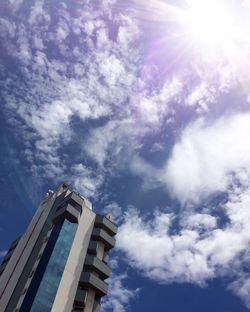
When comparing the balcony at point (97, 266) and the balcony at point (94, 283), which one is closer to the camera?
the balcony at point (94, 283)

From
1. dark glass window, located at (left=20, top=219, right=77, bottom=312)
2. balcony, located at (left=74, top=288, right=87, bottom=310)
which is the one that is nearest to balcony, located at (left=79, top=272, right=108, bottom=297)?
balcony, located at (left=74, top=288, right=87, bottom=310)

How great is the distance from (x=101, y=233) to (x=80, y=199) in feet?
21.2

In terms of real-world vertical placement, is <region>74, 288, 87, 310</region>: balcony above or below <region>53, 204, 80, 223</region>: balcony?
below

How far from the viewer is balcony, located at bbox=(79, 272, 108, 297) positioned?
4600 cm

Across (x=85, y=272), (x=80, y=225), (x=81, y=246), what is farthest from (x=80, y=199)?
(x=85, y=272)

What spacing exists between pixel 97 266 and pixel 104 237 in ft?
17.9

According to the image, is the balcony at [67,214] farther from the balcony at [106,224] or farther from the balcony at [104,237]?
the balcony at [106,224]

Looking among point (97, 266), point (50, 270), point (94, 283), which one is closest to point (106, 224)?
point (97, 266)

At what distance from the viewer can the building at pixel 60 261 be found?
4247cm

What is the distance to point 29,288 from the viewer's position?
140 feet

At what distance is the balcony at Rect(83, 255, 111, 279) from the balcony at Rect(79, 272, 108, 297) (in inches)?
49.0

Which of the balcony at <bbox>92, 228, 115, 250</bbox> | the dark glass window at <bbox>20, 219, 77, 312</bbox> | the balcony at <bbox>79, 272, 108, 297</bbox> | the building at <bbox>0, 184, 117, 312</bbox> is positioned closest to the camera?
the dark glass window at <bbox>20, 219, 77, 312</bbox>

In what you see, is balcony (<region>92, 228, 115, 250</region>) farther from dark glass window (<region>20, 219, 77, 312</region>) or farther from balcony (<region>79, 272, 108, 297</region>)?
balcony (<region>79, 272, 108, 297</region>)


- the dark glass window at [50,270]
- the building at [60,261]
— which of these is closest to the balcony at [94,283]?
the building at [60,261]
